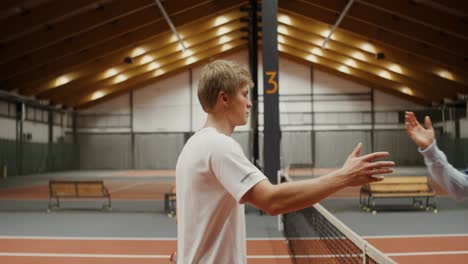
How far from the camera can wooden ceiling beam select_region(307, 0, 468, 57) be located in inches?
867

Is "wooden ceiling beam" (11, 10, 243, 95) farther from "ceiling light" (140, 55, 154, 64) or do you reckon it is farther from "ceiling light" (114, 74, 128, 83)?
"ceiling light" (114, 74, 128, 83)

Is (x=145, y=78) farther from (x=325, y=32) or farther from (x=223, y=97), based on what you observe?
(x=223, y=97)

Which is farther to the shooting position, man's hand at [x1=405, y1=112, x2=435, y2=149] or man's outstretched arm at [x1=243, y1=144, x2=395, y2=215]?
man's hand at [x1=405, y1=112, x2=435, y2=149]

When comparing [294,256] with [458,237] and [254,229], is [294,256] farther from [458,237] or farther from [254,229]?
[458,237]

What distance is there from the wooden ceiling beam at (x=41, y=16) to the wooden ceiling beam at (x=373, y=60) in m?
13.5

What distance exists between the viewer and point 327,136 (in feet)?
108

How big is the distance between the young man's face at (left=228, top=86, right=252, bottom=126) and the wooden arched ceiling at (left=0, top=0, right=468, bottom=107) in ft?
58.8

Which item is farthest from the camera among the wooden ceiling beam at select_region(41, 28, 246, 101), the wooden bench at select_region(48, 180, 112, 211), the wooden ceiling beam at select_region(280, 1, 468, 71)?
the wooden ceiling beam at select_region(41, 28, 246, 101)

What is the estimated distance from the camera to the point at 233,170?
1.58m

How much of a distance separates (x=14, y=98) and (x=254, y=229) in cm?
→ 2187

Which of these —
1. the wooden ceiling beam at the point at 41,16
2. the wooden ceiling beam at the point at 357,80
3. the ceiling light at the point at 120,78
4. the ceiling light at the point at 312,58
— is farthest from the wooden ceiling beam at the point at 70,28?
the wooden ceiling beam at the point at 357,80

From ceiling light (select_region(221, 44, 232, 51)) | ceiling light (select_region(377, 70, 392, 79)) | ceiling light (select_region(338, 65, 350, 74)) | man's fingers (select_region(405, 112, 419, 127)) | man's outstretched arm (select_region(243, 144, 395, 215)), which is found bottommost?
man's outstretched arm (select_region(243, 144, 395, 215))

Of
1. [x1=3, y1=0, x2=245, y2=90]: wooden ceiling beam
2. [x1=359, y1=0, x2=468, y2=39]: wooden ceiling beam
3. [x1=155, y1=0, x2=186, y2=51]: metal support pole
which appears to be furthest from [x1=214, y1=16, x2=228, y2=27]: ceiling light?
[x1=359, y1=0, x2=468, y2=39]: wooden ceiling beam

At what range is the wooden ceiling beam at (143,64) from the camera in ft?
97.2
